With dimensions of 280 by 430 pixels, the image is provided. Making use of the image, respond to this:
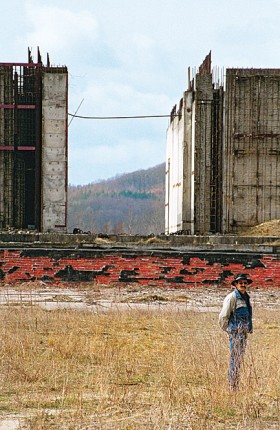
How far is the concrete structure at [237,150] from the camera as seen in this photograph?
80.7 feet

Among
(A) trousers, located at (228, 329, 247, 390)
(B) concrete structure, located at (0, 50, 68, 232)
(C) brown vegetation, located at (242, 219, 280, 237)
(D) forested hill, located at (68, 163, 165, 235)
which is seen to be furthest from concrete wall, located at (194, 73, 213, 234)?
(D) forested hill, located at (68, 163, 165, 235)

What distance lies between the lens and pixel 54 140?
2486cm

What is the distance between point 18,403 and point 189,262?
46.7 feet

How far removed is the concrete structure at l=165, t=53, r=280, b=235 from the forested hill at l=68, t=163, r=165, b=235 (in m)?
104

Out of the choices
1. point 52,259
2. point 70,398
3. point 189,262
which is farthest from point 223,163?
point 70,398

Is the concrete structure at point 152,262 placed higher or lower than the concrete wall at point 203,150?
lower

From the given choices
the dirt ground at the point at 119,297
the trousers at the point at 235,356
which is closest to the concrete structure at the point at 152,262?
the dirt ground at the point at 119,297

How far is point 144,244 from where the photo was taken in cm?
2198

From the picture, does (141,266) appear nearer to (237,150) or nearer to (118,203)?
(237,150)

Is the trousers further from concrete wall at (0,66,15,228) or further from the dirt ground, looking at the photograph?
concrete wall at (0,66,15,228)

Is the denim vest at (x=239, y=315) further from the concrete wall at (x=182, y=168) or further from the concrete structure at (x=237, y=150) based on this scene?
the concrete wall at (x=182, y=168)

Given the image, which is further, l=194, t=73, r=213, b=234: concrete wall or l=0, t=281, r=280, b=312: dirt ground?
l=194, t=73, r=213, b=234: concrete wall

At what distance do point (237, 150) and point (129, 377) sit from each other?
16.3 metres

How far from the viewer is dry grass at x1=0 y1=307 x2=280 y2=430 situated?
23.2ft
